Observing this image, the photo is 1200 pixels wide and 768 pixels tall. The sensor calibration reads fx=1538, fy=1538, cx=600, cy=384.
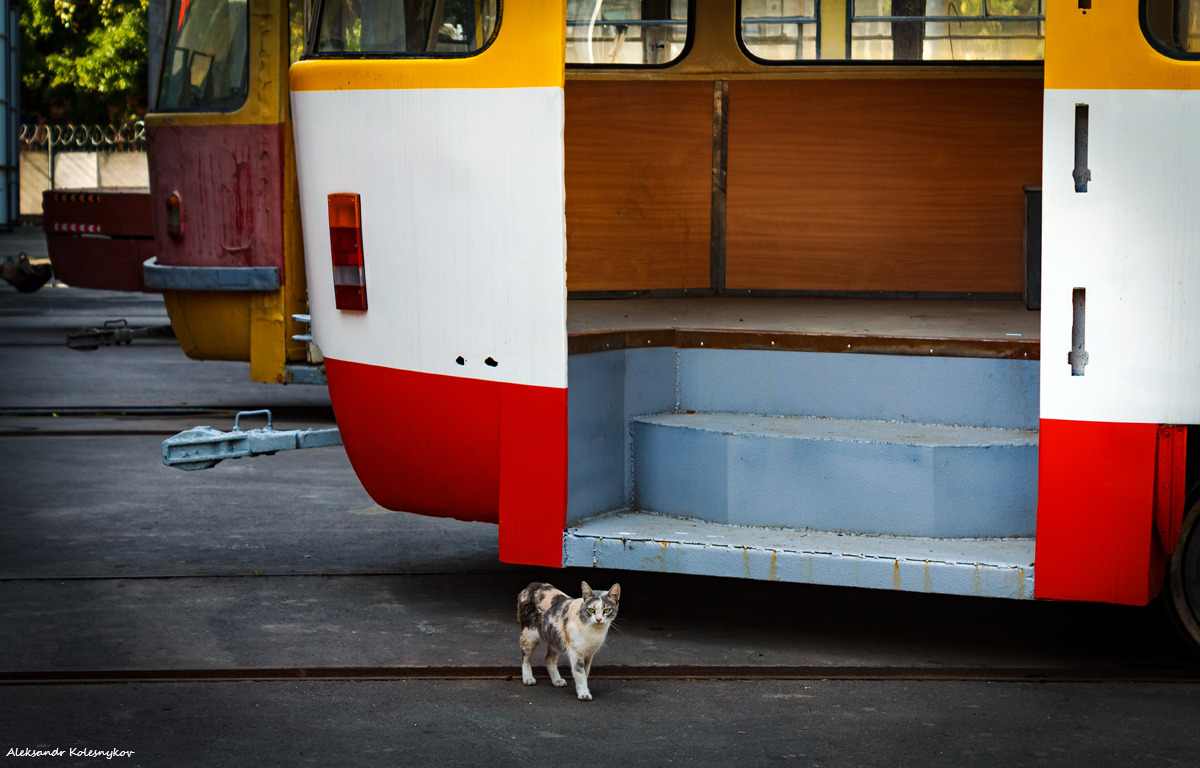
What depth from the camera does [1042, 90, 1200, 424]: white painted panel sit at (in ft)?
14.0

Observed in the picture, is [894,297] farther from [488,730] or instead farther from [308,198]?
[488,730]

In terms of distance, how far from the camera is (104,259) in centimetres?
1311

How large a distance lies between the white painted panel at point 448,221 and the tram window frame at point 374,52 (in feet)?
0.38

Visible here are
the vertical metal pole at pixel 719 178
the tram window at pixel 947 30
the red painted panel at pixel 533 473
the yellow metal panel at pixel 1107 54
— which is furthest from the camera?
the vertical metal pole at pixel 719 178

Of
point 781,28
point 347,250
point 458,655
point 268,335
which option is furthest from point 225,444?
point 781,28

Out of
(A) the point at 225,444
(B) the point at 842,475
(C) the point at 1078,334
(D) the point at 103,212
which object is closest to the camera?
(C) the point at 1078,334

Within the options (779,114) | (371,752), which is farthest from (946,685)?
(779,114)

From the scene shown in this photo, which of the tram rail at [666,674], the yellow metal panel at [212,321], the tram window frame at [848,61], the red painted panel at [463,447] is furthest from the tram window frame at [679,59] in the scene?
the tram rail at [666,674]

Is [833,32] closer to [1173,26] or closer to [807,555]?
[1173,26]

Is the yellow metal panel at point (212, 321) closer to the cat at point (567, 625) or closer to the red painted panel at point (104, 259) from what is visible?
the red painted panel at point (104, 259)

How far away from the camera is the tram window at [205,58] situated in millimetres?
8688

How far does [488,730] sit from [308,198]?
2.07 m

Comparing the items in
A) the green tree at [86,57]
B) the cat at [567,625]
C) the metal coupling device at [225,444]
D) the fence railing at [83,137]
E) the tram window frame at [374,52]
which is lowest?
the cat at [567,625]

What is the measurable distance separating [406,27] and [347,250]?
0.79m
